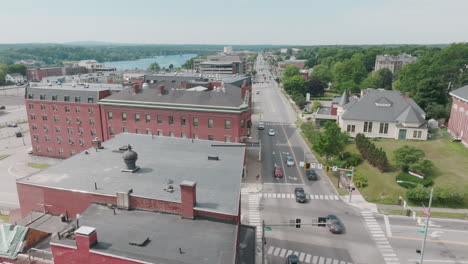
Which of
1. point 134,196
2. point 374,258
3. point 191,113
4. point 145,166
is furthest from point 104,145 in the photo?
point 374,258

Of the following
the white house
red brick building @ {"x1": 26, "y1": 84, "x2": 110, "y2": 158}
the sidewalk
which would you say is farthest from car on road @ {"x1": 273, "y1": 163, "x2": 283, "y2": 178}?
red brick building @ {"x1": 26, "y1": 84, "x2": 110, "y2": 158}

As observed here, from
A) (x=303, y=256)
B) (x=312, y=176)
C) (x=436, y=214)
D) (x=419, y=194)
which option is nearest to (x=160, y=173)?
(x=303, y=256)

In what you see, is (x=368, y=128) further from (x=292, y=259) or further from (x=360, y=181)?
(x=292, y=259)

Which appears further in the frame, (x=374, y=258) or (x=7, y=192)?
(x=7, y=192)

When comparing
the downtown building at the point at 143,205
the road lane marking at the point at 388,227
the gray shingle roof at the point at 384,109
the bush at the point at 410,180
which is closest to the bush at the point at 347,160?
the bush at the point at 410,180

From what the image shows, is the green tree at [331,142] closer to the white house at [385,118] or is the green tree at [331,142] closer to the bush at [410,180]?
the bush at [410,180]

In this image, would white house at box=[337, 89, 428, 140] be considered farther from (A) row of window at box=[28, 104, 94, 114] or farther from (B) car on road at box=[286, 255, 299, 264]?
(A) row of window at box=[28, 104, 94, 114]

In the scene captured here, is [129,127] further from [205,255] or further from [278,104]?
[278,104]
